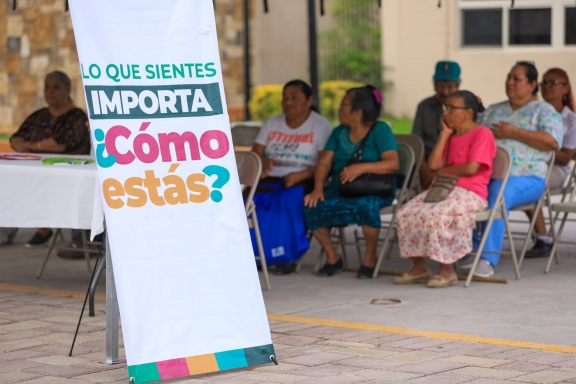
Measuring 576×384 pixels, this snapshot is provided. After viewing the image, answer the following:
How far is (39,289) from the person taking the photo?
24.3 feet

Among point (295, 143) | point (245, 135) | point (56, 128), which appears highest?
point (56, 128)

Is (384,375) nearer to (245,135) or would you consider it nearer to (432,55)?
(245,135)

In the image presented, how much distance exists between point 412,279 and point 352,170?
916 millimetres

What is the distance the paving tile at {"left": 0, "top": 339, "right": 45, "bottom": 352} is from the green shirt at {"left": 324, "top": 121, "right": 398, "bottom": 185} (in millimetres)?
2961

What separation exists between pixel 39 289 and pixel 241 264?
291cm

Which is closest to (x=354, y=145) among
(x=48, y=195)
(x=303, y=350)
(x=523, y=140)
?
(x=523, y=140)

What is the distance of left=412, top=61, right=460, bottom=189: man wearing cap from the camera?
8906mm

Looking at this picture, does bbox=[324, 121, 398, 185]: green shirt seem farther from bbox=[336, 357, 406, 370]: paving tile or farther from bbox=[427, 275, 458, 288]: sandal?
bbox=[336, 357, 406, 370]: paving tile

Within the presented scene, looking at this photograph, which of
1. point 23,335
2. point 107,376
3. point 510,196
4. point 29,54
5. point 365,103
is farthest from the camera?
point 29,54

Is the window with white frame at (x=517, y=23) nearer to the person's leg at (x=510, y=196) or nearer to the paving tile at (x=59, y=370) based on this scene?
the person's leg at (x=510, y=196)

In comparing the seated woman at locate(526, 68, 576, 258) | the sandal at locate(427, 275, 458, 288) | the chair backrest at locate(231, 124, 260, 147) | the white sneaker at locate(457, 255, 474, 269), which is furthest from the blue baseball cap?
the sandal at locate(427, 275, 458, 288)

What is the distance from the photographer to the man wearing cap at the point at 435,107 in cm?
891

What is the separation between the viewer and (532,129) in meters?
7.84

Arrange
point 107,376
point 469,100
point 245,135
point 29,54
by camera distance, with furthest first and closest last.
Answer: point 29,54
point 245,135
point 469,100
point 107,376
